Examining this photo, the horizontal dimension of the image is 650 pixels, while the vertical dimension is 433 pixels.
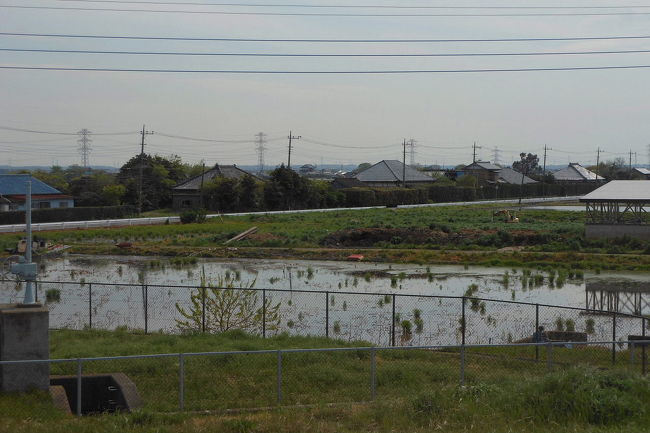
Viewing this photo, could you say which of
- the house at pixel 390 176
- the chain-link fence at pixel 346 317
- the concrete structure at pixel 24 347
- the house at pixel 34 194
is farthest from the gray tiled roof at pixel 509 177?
the concrete structure at pixel 24 347

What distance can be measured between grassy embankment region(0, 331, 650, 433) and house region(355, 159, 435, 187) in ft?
378

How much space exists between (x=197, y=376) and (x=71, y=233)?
4351cm

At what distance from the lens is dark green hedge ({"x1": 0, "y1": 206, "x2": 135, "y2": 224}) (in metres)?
67.8

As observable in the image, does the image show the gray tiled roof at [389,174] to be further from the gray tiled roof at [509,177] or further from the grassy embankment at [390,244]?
the grassy embankment at [390,244]

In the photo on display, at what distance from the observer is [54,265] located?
1720 inches

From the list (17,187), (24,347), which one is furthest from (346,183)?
(24,347)

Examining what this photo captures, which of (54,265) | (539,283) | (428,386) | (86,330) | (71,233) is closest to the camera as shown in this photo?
(428,386)

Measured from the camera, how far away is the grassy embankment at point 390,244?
45156 mm

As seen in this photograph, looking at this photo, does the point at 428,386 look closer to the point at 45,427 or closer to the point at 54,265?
the point at 45,427

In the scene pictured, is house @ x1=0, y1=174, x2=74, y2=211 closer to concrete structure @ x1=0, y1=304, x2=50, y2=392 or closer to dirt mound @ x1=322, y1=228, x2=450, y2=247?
dirt mound @ x1=322, y1=228, x2=450, y2=247

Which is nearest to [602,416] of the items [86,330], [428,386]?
[428,386]

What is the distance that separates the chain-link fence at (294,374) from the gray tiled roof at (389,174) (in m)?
118

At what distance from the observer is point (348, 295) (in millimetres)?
32688

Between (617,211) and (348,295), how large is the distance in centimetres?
2751
